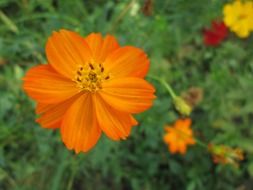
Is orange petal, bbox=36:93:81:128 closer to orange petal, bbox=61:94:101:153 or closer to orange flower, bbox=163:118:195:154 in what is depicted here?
orange petal, bbox=61:94:101:153

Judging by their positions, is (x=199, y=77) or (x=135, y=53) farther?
(x=199, y=77)

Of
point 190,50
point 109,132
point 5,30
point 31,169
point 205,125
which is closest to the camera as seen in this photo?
point 109,132

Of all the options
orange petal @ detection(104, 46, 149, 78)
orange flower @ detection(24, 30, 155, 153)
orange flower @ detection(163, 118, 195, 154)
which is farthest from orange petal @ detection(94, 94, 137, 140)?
orange flower @ detection(163, 118, 195, 154)

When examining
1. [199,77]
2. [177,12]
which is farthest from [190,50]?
[177,12]

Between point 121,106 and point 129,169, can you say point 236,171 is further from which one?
point 121,106

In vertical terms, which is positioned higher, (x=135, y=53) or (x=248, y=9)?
(x=248, y=9)

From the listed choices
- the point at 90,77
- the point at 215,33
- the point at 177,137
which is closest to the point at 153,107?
the point at 177,137
